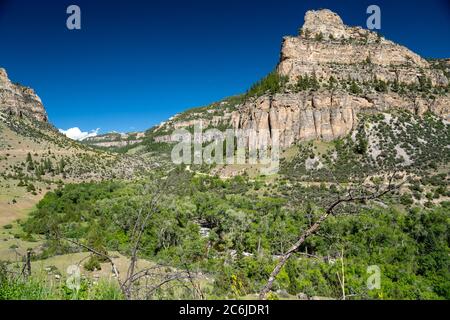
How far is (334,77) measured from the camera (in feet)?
268

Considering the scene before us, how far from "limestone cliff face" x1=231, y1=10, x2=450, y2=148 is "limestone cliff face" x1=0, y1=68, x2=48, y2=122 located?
56291 mm

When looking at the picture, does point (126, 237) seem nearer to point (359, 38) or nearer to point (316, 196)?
point (316, 196)

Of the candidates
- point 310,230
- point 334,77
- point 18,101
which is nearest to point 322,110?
point 334,77

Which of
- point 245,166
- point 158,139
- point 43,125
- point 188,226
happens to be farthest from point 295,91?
point 158,139

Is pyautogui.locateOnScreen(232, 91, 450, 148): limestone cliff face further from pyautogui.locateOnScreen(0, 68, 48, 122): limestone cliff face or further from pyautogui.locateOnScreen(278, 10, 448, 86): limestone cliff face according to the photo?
pyautogui.locateOnScreen(0, 68, 48, 122): limestone cliff face

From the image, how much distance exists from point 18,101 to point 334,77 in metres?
84.7

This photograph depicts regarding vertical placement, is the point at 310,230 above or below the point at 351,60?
below

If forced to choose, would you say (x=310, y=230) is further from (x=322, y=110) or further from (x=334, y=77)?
(x=334, y=77)

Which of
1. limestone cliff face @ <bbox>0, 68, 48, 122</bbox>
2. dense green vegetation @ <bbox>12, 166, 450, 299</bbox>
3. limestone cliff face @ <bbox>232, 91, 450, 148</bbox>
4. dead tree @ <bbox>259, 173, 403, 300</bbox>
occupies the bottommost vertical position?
dense green vegetation @ <bbox>12, 166, 450, 299</bbox>

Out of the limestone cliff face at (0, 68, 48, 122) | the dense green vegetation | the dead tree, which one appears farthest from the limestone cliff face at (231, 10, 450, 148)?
the dead tree

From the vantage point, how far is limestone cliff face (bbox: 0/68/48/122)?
84.8 meters

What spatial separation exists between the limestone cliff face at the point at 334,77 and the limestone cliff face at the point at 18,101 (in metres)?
56.3

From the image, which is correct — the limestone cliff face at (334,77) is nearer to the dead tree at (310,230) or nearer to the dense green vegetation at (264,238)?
the dense green vegetation at (264,238)
